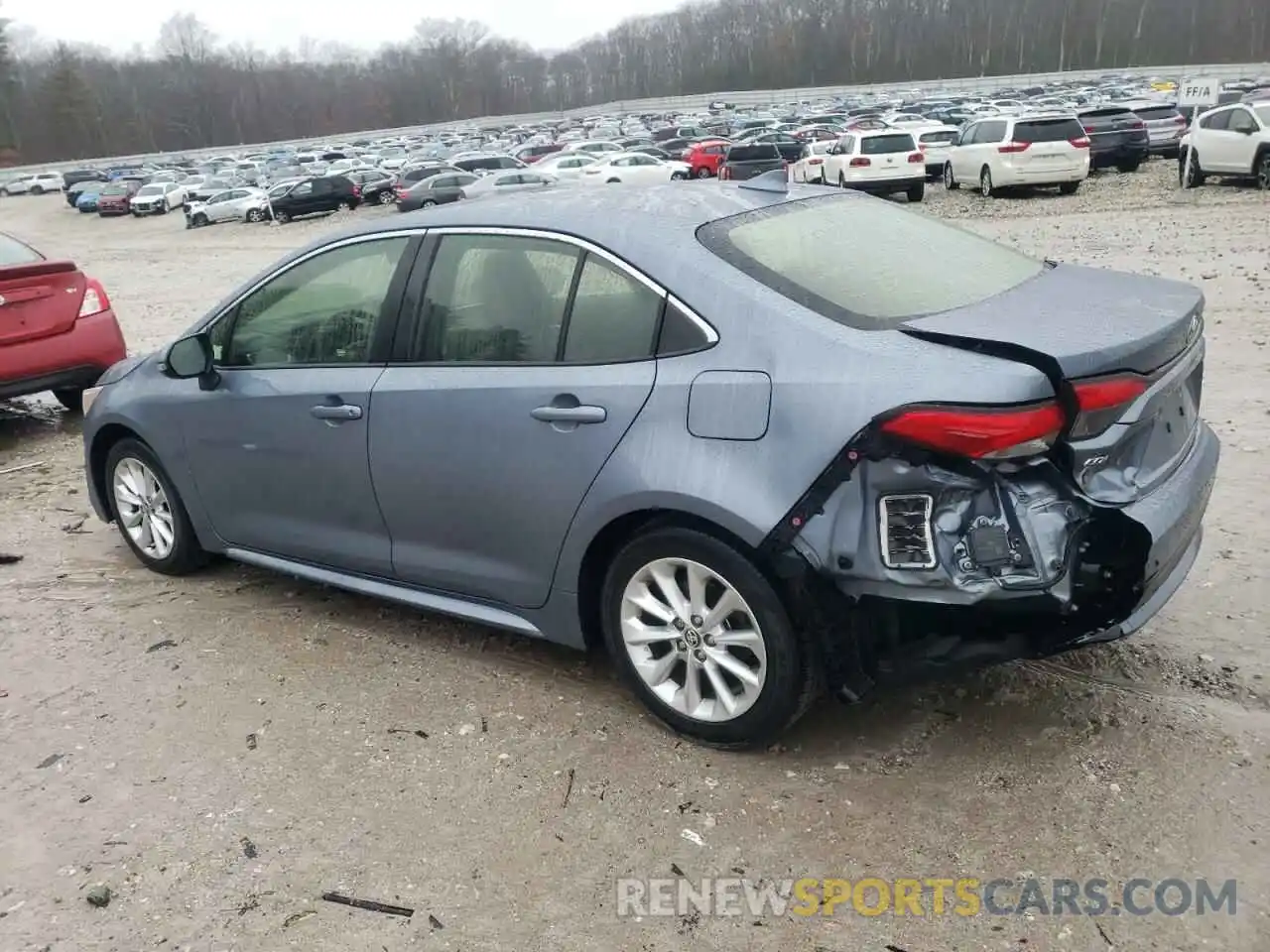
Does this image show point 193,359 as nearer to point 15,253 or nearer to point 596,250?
point 596,250

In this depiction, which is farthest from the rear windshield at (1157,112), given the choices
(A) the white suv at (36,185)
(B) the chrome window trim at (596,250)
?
(A) the white suv at (36,185)

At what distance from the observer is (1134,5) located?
4690 inches

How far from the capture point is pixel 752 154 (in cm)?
3016

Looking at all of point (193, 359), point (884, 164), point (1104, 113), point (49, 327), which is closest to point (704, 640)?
point (193, 359)

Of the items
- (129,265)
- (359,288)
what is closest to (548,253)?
(359,288)

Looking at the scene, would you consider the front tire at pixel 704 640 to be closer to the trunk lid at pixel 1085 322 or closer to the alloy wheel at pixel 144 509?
the trunk lid at pixel 1085 322

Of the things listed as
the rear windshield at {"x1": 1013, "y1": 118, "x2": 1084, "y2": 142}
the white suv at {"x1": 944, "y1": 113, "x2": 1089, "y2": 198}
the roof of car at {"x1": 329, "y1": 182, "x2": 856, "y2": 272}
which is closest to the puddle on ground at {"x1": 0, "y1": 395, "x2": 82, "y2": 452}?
the roof of car at {"x1": 329, "y1": 182, "x2": 856, "y2": 272}

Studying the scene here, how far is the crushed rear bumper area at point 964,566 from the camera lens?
2803 mm

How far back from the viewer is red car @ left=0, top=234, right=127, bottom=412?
298 inches

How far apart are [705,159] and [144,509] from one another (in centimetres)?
→ 3297

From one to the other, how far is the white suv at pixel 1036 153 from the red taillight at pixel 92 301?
17361 mm

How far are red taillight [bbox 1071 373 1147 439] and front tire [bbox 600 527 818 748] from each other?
91 cm

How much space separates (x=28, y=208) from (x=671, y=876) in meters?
70.7

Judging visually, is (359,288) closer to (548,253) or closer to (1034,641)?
(548,253)
